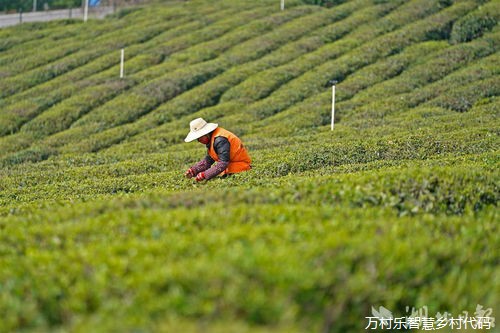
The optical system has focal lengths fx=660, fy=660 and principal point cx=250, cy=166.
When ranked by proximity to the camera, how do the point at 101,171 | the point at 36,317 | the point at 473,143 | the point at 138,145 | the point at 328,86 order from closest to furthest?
1. the point at 36,317
2. the point at 473,143
3. the point at 101,171
4. the point at 138,145
5. the point at 328,86

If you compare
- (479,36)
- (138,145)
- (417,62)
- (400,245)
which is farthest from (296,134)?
(400,245)

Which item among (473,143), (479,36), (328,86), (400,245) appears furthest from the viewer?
(479,36)

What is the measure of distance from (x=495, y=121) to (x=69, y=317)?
20963 mm

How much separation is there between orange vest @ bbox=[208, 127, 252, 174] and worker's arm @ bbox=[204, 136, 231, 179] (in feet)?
0.38

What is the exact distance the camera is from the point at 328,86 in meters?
35.5

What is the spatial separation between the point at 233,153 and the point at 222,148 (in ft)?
2.19

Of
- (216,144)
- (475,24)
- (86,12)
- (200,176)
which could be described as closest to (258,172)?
(200,176)

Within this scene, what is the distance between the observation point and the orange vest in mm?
14023

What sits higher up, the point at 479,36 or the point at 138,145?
the point at 479,36

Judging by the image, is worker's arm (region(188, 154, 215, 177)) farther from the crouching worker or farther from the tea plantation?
the tea plantation

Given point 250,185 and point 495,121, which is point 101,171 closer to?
point 250,185

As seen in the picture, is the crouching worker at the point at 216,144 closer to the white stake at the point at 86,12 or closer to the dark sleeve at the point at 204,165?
the dark sleeve at the point at 204,165

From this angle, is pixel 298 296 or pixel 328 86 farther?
pixel 328 86

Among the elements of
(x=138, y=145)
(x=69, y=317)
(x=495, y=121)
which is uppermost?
(x=69, y=317)
